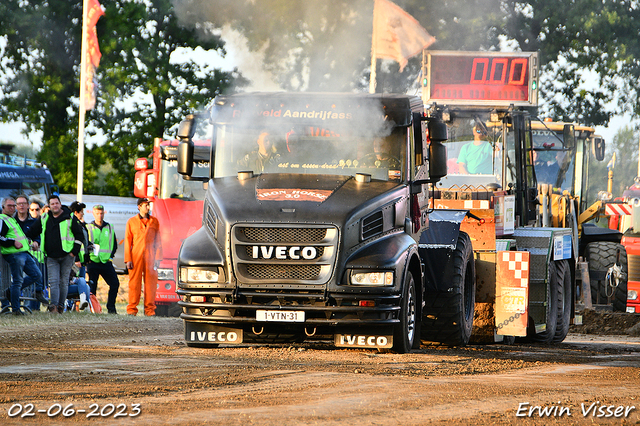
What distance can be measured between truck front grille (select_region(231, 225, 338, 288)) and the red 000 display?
5.24m

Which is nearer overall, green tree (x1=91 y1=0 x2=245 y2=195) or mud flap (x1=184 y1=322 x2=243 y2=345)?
mud flap (x1=184 y1=322 x2=243 y2=345)

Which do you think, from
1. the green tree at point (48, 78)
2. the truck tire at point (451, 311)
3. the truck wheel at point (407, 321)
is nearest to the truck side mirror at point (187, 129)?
the truck wheel at point (407, 321)

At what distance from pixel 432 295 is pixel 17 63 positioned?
24.8 meters

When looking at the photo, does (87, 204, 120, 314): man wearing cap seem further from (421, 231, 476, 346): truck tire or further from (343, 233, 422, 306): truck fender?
(343, 233, 422, 306): truck fender

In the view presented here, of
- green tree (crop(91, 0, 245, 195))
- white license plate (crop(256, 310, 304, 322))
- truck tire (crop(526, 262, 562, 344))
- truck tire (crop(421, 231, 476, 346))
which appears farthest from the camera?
green tree (crop(91, 0, 245, 195))

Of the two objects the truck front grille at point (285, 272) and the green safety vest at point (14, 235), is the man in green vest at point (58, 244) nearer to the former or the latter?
the green safety vest at point (14, 235)

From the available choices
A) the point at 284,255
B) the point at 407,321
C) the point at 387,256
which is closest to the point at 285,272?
the point at 284,255

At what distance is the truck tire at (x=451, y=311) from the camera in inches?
423

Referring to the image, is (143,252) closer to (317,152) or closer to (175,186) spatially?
(175,186)

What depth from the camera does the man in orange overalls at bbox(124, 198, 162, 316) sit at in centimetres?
1692

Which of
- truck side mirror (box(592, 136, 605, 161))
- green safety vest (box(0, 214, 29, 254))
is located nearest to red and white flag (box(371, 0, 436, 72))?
truck side mirror (box(592, 136, 605, 161))

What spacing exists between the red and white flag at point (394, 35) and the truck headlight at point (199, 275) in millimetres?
10333

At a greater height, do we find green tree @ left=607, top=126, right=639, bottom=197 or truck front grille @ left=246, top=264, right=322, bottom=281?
green tree @ left=607, top=126, right=639, bottom=197

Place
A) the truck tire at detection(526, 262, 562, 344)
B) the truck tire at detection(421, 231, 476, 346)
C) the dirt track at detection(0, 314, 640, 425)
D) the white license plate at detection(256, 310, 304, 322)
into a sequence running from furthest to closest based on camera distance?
the truck tire at detection(526, 262, 562, 344)
the truck tire at detection(421, 231, 476, 346)
the white license plate at detection(256, 310, 304, 322)
the dirt track at detection(0, 314, 640, 425)
